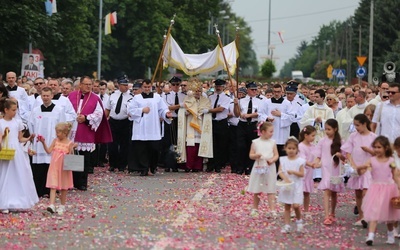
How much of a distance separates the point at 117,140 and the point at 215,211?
9.01 m

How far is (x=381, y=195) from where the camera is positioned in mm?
13500

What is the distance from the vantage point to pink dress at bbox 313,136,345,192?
50.0ft

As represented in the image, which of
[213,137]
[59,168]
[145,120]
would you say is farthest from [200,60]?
[59,168]

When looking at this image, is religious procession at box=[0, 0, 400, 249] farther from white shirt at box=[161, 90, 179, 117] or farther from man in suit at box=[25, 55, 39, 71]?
man in suit at box=[25, 55, 39, 71]

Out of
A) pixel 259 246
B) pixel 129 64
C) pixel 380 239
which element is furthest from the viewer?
pixel 129 64

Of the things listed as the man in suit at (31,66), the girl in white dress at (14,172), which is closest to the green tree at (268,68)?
the man in suit at (31,66)

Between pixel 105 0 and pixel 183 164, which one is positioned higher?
pixel 105 0

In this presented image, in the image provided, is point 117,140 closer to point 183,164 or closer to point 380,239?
point 183,164

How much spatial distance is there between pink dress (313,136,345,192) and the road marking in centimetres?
201

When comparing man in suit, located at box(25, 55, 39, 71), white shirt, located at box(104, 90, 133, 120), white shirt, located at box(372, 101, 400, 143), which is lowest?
white shirt, located at box(372, 101, 400, 143)

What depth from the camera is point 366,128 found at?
14.9 m

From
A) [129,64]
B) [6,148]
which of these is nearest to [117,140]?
[6,148]

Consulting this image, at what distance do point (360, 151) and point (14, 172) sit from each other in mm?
5252

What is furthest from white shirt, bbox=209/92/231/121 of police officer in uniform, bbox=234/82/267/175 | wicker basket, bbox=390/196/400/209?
wicker basket, bbox=390/196/400/209
